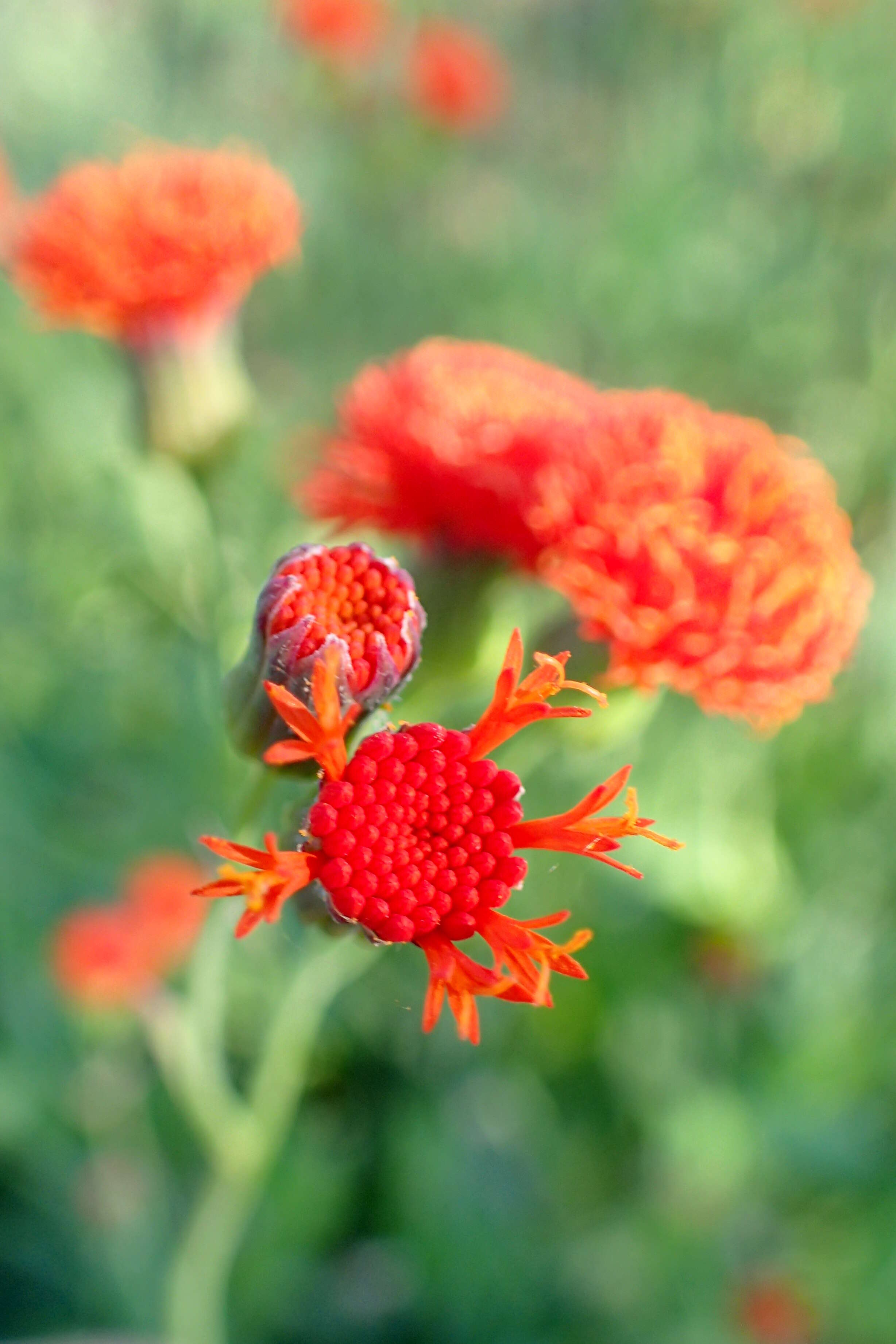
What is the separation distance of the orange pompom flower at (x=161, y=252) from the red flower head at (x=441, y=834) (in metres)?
0.60

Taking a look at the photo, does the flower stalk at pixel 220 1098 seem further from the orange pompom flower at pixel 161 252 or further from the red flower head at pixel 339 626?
the orange pompom flower at pixel 161 252

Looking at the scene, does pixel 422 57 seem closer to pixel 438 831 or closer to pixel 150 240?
pixel 150 240

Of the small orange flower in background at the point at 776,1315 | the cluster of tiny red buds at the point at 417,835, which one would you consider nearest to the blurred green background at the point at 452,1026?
the small orange flower in background at the point at 776,1315

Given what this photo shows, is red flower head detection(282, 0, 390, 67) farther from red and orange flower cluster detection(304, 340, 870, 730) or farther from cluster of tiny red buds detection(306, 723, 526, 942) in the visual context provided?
cluster of tiny red buds detection(306, 723, 526, 942)

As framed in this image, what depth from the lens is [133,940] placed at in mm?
1312

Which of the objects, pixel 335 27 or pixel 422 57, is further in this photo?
pixel 422 57

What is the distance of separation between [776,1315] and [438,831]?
4.03ft

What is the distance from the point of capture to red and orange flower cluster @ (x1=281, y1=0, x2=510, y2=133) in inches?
102

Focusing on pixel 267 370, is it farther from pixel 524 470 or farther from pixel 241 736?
pixel 241 736

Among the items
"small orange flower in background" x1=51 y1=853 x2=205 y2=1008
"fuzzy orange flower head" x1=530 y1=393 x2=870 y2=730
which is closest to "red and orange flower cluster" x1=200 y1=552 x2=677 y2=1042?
"fuzzy orange flower head" x1=530 y1=393 x2=870 y2=730

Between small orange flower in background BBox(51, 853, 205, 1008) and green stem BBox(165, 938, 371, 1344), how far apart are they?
198mm

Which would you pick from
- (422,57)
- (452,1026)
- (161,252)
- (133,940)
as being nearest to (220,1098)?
(133,940)

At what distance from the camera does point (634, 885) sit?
151 cm

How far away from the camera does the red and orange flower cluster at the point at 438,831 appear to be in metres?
0.49
